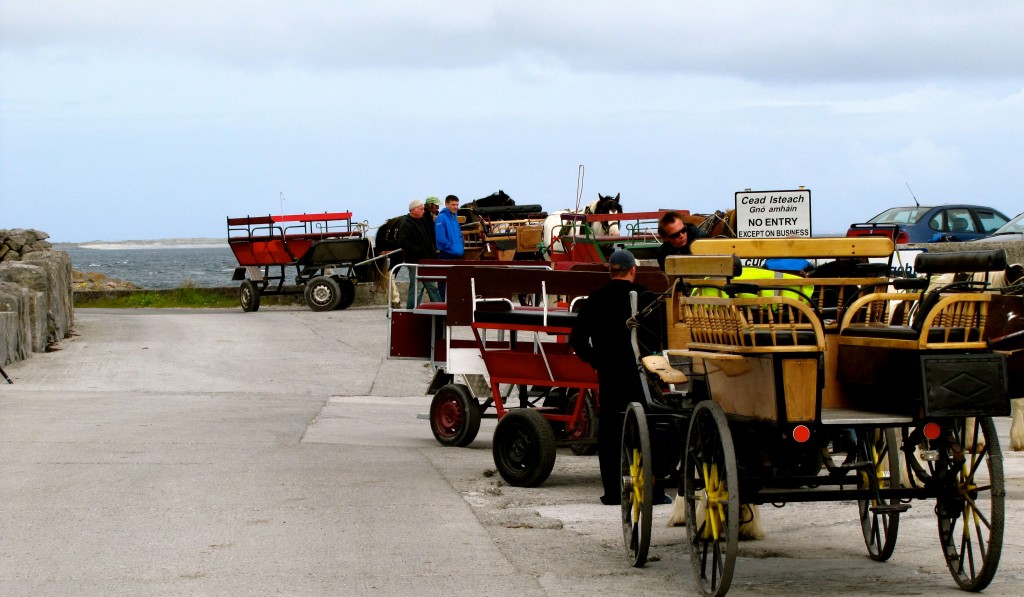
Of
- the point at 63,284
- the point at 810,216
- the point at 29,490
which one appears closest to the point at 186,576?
the point at 29,490

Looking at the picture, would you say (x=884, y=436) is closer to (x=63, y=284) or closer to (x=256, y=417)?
(x=256, y=417)

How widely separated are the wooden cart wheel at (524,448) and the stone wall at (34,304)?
32.9 feet

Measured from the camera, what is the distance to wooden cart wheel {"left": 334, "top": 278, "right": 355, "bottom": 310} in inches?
1161

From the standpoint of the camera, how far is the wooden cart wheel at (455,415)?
42.2 ft

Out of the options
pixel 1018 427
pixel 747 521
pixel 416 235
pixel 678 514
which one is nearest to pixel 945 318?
pixel 747 521

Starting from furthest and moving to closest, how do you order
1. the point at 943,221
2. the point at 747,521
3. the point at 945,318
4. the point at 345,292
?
the point at 345,292, the point at 943,221, the point at 747,521, the point at 945,318

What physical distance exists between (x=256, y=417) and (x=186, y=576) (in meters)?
8.04

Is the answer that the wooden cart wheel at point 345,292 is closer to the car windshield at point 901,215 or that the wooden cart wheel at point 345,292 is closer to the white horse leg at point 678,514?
the car windshield at point 901,215

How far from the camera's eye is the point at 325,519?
886cm

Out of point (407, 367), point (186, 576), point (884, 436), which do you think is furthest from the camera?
point (407, 367)

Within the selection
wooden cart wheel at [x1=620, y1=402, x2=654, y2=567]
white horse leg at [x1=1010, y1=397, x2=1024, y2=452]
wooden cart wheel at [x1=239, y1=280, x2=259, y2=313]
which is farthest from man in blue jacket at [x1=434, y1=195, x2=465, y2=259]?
wooden cart wheel at [x1=620, y1=402, x2=654, y2=567]

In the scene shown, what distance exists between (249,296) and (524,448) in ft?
65.6

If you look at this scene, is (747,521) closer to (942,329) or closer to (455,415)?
(942,329)

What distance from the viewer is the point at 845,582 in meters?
7.08
